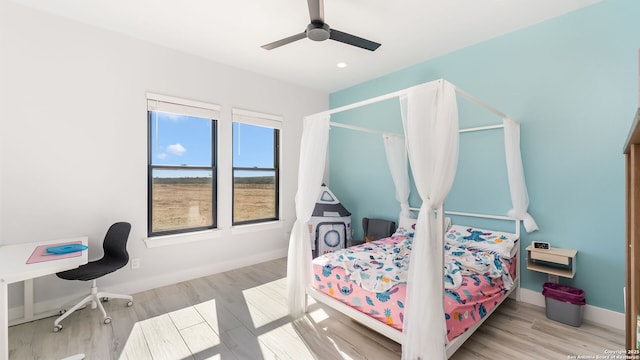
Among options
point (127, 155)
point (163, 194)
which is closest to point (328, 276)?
point (163, 194)

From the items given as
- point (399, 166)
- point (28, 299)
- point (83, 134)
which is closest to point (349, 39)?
point (399, 166)

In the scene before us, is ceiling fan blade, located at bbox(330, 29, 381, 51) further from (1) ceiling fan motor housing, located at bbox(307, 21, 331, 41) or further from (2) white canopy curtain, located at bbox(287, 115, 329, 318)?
(2) white canopy curtain, located at bbox(287, 115, 329, 318)

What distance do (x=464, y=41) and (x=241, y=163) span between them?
3393 mm

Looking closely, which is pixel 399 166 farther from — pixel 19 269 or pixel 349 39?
pixel 19 269

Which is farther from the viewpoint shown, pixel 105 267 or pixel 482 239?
pixel 482 239

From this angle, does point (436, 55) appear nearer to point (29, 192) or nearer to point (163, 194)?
point (163, 194)

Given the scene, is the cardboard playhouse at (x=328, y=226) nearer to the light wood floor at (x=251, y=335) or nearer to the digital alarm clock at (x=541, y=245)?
the light wood floor at (x=251, y=335)

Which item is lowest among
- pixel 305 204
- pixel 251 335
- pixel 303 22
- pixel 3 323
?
pixel 251 335

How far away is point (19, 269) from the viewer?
75.0 inches

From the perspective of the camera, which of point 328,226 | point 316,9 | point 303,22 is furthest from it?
point 328,226

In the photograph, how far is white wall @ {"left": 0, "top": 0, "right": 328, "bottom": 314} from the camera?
8.47ft

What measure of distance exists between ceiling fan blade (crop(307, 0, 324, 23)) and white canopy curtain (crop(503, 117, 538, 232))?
7.20 ft

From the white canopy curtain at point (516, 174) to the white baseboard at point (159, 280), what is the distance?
11.0ft

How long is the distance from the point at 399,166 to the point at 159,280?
3482 mm
